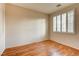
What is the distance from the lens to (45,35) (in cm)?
539

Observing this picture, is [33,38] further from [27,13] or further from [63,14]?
[63,14]

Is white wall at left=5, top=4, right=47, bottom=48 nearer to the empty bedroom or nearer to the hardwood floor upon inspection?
the empty bedroom

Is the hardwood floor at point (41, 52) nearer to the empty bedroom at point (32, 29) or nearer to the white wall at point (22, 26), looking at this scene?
the empty bedroom at point (32, 29)

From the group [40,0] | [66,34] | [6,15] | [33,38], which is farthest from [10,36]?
[40,0]

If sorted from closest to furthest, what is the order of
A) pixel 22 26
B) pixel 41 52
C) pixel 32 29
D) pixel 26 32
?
1. pixel 41 52
2. pixel 22 26
3. pixel 26 32
4. pixel 32 29

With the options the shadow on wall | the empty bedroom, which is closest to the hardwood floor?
the empty bedroom

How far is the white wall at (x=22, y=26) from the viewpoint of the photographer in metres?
3.39

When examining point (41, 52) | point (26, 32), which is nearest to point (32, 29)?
point (26, 32)

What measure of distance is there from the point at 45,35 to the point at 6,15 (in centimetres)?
299

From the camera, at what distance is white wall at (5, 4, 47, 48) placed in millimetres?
3387

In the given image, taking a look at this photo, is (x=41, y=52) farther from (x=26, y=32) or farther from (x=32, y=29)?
(x=32, y=29)

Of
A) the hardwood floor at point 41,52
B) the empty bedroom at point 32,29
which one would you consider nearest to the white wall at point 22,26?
the empty bedroom at point 32,29

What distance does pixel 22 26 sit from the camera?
3.89 m

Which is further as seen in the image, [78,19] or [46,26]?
[46,26]
